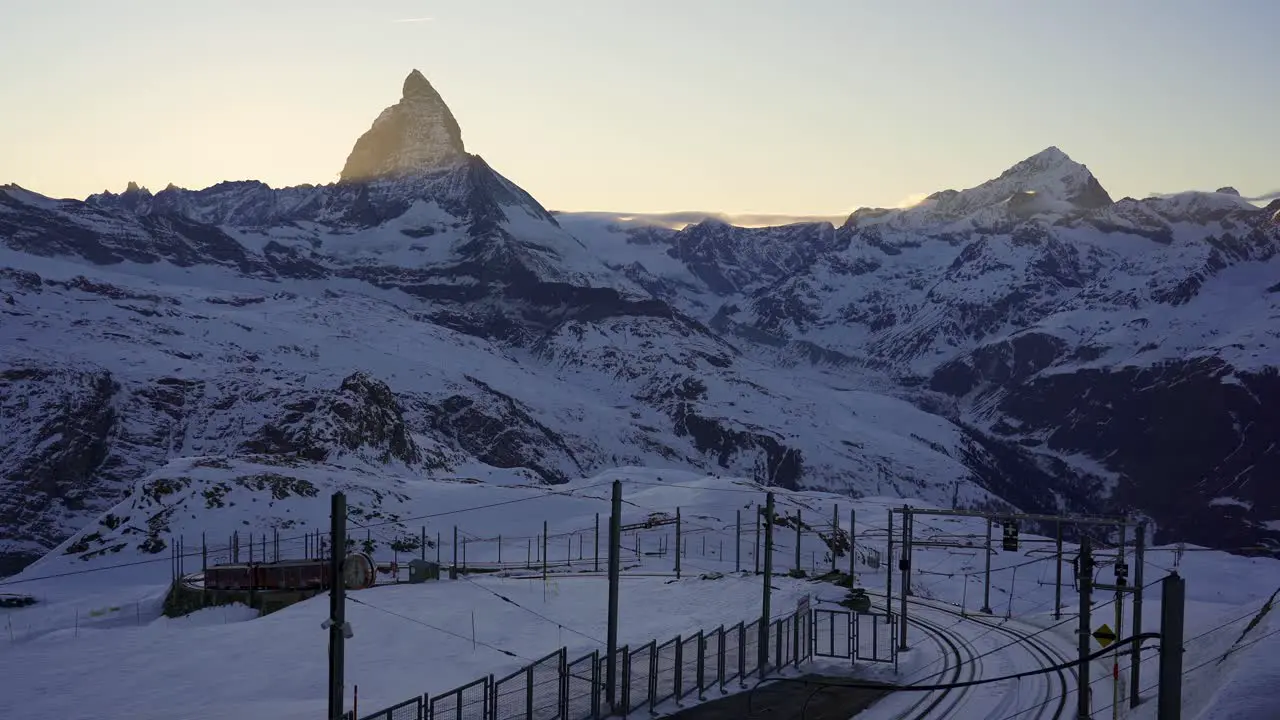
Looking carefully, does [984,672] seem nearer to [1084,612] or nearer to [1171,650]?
[1084,612]

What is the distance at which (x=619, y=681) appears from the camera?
52719mm

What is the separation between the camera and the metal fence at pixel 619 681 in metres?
42.5

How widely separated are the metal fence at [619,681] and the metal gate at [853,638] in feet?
2.14

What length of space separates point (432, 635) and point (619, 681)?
14.9 meters

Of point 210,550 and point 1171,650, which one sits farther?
point 210,550

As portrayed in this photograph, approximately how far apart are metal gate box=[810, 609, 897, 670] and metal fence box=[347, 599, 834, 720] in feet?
2.14

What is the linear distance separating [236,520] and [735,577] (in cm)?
5205

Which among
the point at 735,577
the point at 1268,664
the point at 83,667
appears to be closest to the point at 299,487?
the point at 735,577

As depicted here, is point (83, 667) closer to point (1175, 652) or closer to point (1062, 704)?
point (1062, 704)

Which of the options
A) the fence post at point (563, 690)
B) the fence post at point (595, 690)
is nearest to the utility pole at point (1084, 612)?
the fence post at point (595, 690)

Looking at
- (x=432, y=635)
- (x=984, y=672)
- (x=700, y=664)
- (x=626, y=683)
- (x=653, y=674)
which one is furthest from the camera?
(x=432, y=635)

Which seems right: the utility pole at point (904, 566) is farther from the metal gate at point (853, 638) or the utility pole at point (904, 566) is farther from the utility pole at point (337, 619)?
the utility pole at point (337, 619)

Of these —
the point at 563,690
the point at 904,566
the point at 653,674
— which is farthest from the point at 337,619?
the point at 904,566

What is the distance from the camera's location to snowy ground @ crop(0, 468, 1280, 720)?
48.5m
